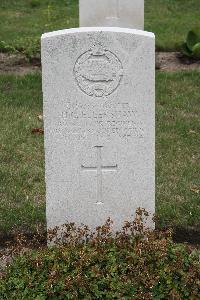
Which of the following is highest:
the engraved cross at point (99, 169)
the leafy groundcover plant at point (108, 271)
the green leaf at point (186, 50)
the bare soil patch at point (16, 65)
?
the green leaf at point (186, 50)

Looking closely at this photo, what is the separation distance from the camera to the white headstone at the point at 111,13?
29.2 feet

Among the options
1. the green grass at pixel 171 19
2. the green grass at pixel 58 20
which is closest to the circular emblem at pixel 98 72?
the green grass at pixel 58 20

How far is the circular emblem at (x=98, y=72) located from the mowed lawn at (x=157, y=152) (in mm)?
1345

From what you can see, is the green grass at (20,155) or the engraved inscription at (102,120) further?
the green grass at (20,155)

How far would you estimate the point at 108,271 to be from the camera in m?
4.54

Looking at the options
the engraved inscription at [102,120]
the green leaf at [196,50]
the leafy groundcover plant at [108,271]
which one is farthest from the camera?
the green leaf at [196,50]

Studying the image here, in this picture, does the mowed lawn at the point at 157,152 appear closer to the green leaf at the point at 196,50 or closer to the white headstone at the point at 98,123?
the green leaf at the point at 196,50

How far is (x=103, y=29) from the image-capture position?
15.5 ft

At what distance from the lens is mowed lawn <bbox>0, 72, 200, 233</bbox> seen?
5.86 m

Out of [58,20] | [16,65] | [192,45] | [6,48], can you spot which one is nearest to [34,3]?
[58,20]

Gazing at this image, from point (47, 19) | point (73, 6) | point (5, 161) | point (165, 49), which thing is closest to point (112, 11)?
point (165, 49)

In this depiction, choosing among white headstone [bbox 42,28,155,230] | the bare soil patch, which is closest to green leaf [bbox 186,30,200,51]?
the bare soil patch

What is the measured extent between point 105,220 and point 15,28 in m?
7.51

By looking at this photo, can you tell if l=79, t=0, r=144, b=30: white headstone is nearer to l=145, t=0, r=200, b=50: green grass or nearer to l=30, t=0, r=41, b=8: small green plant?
l=145, t=0, r=200, b=50: green grass
